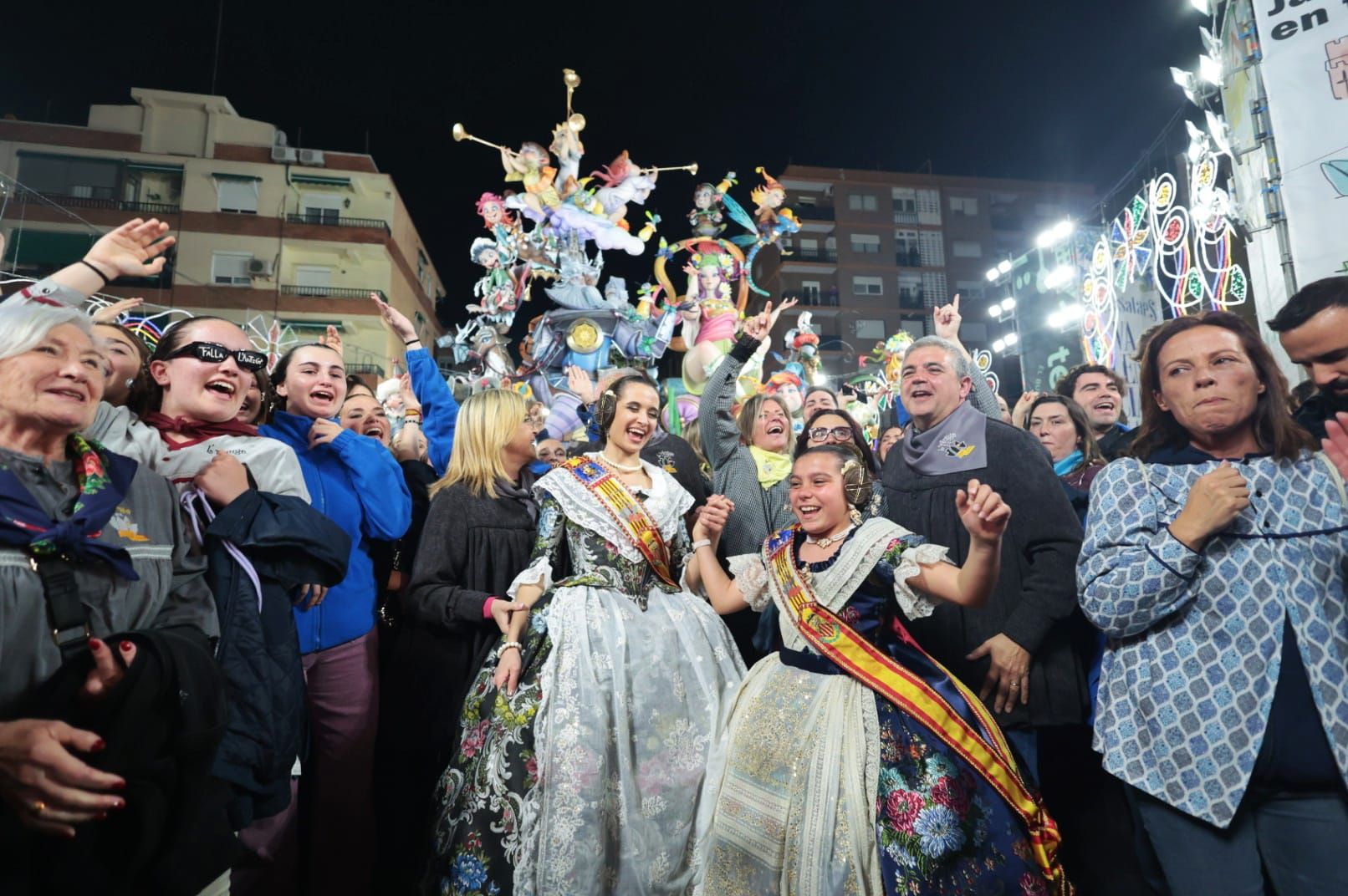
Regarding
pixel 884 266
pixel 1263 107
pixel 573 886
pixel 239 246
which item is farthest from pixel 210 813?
pixel 884 266

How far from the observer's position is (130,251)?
2396 millimetres

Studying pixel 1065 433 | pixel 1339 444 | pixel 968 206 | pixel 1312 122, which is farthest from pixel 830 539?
pixel 968 206

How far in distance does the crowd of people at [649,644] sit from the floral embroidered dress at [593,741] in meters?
0.01

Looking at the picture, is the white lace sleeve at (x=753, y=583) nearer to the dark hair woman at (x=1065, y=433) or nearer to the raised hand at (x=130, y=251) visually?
the dark hair woman at (x=1065, y=433)

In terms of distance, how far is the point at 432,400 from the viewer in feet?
14.1

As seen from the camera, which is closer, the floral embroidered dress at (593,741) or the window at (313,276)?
the floral embroidered dress at (593,741)

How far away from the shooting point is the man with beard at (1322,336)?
91.8 inches

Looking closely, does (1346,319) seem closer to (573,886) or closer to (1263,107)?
(573,886)

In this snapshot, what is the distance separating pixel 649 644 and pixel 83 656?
1.84 m

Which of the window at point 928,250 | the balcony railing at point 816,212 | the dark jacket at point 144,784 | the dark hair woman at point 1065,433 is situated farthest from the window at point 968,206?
the dark jacket at point 144,784

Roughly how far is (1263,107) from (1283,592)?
18.2ft

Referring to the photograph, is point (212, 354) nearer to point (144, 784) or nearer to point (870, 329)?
point (144, 784)

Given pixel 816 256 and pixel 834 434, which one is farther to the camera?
pixel 816 256

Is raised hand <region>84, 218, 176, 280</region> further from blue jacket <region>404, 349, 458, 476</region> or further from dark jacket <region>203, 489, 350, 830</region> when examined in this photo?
blue jacket <region>404, 349, 458, 476</region>
